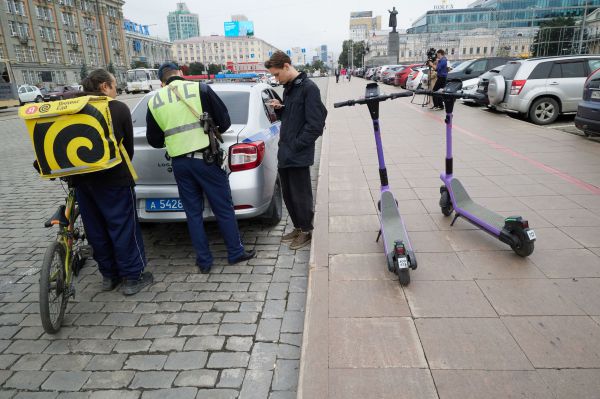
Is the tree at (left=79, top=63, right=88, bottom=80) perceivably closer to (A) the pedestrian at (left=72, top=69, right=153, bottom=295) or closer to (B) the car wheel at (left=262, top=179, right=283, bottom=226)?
(B) the car wheel at (left=262, top=179, right=283, bottom=226)

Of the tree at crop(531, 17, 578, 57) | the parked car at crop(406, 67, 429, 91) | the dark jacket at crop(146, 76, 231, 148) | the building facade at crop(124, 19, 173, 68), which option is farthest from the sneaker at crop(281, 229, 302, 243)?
the building facade at crop(124, 19, 173, 68)

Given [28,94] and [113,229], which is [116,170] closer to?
[113,229]

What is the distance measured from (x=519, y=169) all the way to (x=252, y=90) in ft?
14.4

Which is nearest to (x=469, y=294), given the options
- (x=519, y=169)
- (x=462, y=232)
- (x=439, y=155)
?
(x=462, y=232)

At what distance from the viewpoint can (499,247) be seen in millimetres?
3902

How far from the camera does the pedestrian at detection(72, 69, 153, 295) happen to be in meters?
3.38

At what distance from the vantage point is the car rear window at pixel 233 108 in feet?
14.9

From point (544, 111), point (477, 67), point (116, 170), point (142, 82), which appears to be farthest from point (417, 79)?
point (142, 82)

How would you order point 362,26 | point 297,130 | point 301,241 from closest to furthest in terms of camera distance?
point 297,130
point 301,241
point 362,26

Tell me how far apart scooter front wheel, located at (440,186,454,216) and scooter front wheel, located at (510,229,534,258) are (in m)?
1.05

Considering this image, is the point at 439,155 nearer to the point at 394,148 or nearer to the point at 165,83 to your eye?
the point at 394,148

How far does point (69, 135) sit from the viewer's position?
3.07m

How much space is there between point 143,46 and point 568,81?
112117 millimetres

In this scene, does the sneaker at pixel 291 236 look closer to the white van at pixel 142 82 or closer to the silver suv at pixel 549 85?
the silver suv at pixel 549 85
